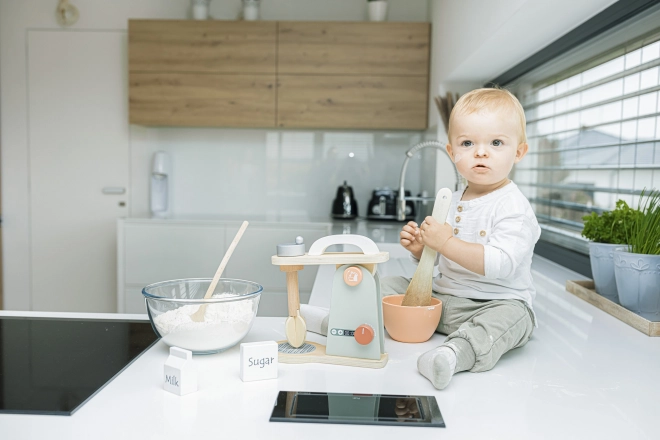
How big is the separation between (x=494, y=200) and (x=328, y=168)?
265 centimetres

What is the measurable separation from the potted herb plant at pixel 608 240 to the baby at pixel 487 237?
332mm

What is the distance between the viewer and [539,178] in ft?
8.20

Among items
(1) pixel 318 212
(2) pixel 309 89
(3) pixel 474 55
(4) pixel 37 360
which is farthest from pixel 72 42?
(4) pixel 37 360

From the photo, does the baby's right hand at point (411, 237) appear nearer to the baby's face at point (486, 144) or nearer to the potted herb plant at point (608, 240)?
the baby's face at point (486, 144)

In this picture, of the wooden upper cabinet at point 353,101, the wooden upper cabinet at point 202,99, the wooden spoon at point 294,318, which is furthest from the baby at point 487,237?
the wooden upper cabinet at point 202,99

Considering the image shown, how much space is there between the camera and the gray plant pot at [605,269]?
136 centimetres

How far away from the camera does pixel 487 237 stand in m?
1.08

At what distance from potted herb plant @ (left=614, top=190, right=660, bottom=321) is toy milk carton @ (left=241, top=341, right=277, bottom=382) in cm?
82

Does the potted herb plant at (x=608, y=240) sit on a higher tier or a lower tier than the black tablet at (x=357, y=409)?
higher

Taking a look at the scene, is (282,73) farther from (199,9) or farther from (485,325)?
(485,325)

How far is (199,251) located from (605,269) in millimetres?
2361

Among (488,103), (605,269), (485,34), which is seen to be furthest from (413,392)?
(485,34)

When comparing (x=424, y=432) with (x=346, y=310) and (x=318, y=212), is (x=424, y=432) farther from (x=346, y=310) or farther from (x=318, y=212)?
(x=318, y=212)

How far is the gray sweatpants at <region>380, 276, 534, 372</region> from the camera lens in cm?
89
